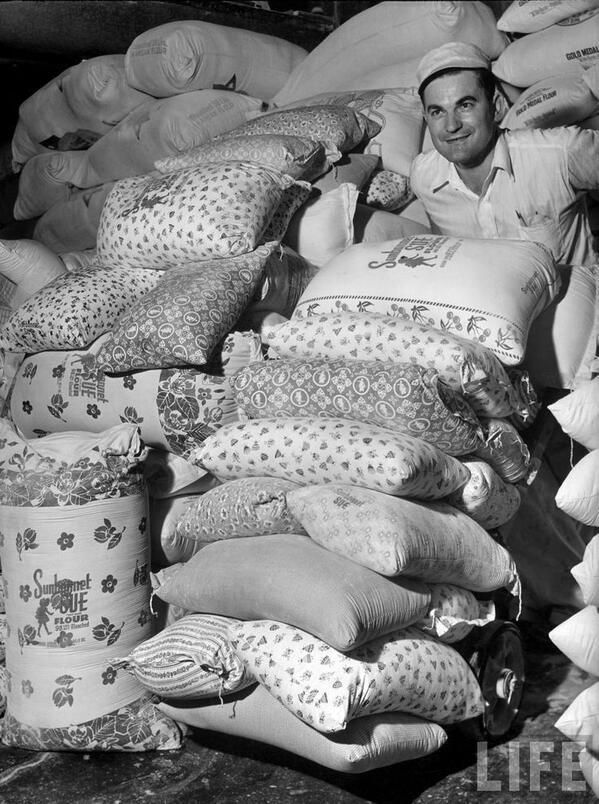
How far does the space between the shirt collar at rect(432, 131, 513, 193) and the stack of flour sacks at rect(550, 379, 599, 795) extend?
3.09 ft

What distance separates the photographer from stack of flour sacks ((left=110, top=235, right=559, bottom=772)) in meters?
2.14

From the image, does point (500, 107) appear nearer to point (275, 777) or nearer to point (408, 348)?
point (408, 348)

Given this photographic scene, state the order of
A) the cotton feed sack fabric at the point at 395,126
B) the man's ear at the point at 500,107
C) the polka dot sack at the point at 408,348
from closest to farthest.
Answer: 1. the polka dot sack at the point at 408,348
2. the man's ear at the point at 500,107
3. the cotton feed sack fabric at the point at 395,126

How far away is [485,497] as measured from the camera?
8.17 feet

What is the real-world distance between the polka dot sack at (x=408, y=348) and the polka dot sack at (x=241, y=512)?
14.6 inches

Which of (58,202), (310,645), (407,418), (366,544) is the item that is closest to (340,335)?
(407,418)

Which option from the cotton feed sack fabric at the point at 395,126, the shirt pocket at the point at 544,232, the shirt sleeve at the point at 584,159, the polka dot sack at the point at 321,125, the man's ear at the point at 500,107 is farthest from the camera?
the cotton feed sack fabric at the point at 395,126

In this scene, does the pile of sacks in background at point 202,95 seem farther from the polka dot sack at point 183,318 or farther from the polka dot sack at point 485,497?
the polka dot sack at point 485,497

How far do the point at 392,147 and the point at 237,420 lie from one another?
144cm

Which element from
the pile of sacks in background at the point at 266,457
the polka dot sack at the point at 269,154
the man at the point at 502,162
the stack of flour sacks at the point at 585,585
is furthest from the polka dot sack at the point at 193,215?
the stack of flour sacks at the point at 585,585

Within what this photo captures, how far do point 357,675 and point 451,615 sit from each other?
40cm

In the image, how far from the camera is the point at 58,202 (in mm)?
4332

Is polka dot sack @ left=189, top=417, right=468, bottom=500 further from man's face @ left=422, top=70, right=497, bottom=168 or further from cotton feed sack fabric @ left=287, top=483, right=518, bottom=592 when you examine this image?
man's face @ left=422, top=70, right=497, bottom=168

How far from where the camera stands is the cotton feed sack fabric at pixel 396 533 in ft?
7.08
